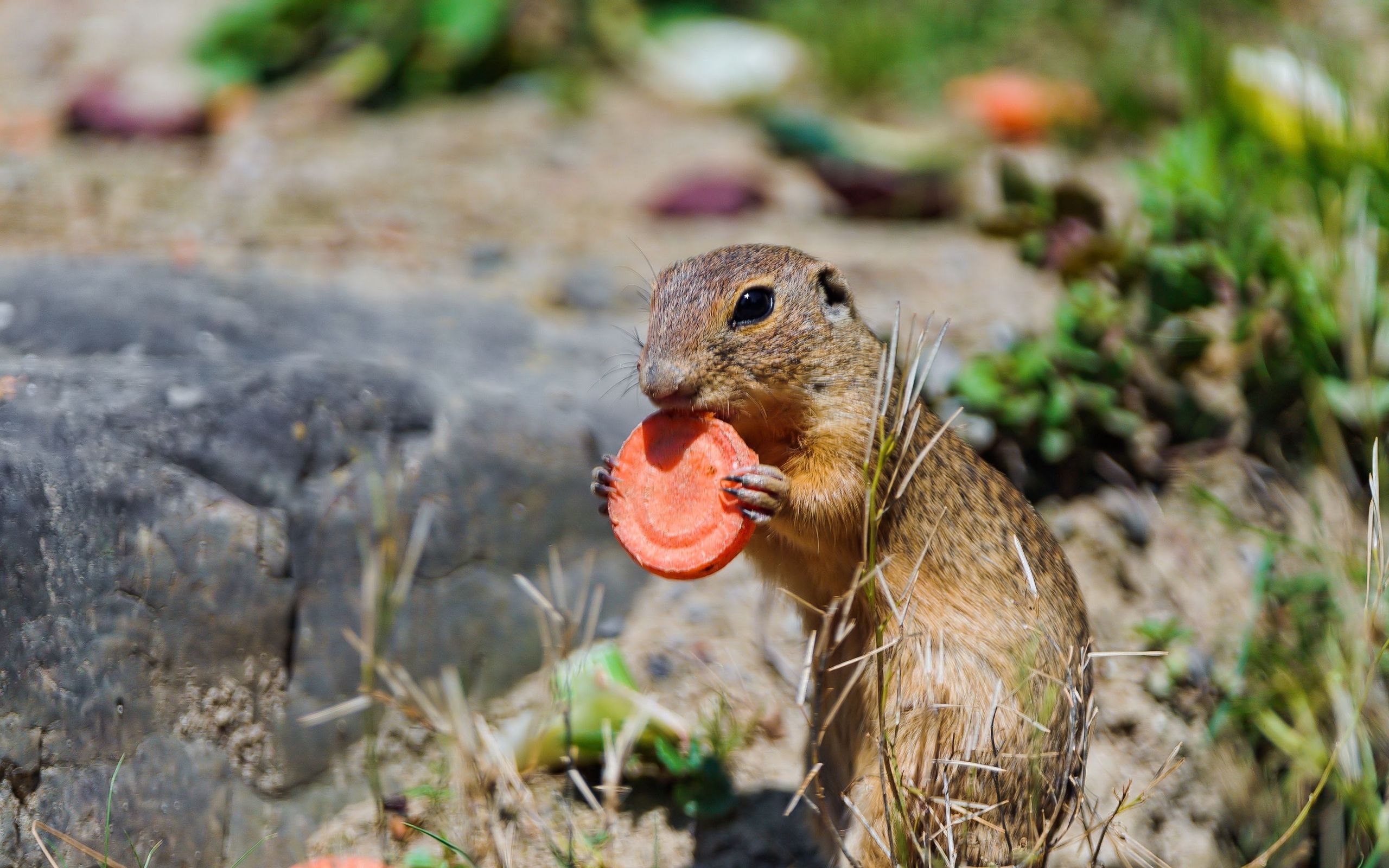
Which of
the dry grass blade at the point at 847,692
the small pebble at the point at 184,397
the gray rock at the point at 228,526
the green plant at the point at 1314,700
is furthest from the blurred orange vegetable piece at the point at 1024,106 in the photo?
the small pebble at the point at 184,397

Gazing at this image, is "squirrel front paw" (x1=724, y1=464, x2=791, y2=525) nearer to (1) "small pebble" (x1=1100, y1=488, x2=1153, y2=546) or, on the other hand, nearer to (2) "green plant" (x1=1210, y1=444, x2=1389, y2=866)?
(2) "green plant" (x1=1210, y1=444, x2=1389, y2=866)

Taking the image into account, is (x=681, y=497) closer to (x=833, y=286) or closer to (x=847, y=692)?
(x=847, y=692)

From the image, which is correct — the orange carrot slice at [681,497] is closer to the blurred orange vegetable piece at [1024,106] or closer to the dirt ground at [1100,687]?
the dirt ground at [1100,687]

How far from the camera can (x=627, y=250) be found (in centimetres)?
549

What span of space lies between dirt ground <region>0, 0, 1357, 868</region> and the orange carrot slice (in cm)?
95

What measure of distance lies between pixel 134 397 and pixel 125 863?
1.10 metres

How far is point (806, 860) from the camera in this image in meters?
3.19

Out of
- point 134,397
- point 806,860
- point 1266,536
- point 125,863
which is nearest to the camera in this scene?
point 125,863

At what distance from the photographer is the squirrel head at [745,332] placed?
8.60ft

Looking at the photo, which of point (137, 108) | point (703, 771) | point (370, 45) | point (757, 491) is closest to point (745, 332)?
point (757, 491)

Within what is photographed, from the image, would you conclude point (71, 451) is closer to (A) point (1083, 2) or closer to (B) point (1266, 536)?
(B) point (1266, 536)

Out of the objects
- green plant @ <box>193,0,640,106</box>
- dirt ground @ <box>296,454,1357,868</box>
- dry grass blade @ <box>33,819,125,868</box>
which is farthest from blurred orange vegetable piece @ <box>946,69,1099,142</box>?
dry grass blade @ <box>33,819,125,868</box>

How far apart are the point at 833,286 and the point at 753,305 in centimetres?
31

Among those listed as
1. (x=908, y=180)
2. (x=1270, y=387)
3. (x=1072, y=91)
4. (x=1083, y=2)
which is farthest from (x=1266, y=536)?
(x=1083, y=2)
